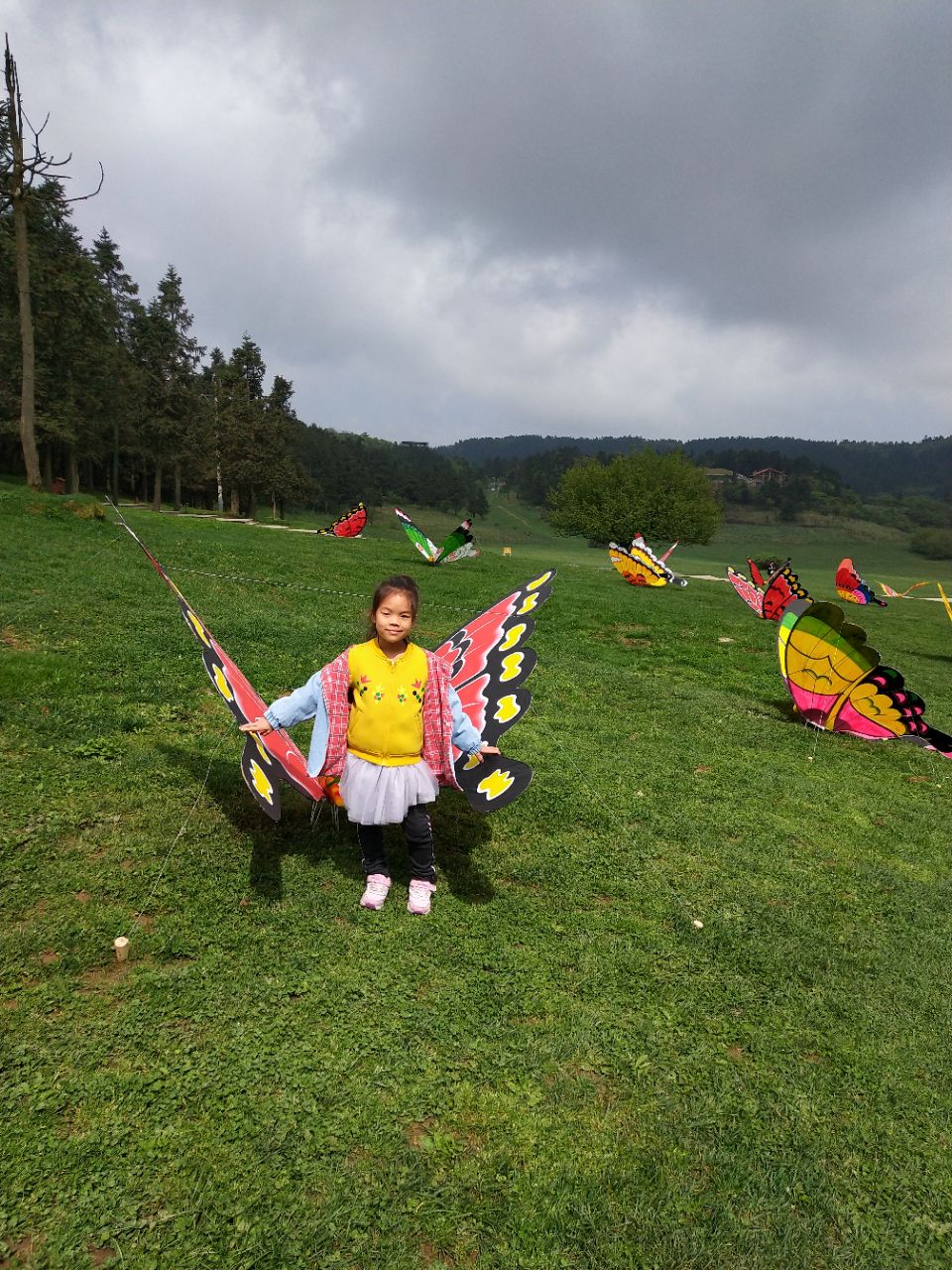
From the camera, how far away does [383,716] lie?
368cm

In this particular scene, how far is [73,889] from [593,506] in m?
54.6

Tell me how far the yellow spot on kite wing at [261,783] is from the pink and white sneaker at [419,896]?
4.13ft

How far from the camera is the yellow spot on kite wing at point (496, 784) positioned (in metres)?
3.58

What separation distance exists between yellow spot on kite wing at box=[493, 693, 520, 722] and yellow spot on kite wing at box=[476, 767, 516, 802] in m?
0.63

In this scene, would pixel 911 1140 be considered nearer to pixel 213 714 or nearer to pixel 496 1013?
pixel 496 1013

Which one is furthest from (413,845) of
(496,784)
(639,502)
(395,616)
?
(639,502)

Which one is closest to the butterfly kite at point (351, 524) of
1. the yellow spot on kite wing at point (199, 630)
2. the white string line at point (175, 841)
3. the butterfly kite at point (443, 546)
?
the butterfly kite at point (443, 546)

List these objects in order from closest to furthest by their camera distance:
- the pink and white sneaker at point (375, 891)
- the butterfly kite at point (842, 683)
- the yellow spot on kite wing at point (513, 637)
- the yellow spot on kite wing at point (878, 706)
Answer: the pink and white sneaker at point (375, 891), the yellow spot on kite wing at point (513, 637), the butterfly kite at point (842, 683), the yellow spot on kite wing at point (878, 706)

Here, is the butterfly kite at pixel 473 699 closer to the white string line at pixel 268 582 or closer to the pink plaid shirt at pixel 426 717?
the pink plaid shirt at pixel 426 717

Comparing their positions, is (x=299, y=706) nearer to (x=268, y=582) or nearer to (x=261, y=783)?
(x=261, y=783)

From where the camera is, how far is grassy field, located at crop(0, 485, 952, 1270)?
235 cm

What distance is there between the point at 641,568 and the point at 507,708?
19.3 metres

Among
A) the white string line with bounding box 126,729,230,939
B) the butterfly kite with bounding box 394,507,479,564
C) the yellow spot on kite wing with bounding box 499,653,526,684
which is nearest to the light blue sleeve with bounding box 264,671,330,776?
the white string line with bounding box 126,729,230,939

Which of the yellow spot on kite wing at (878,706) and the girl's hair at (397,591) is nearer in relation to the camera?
the girl's hair at (397,591)
